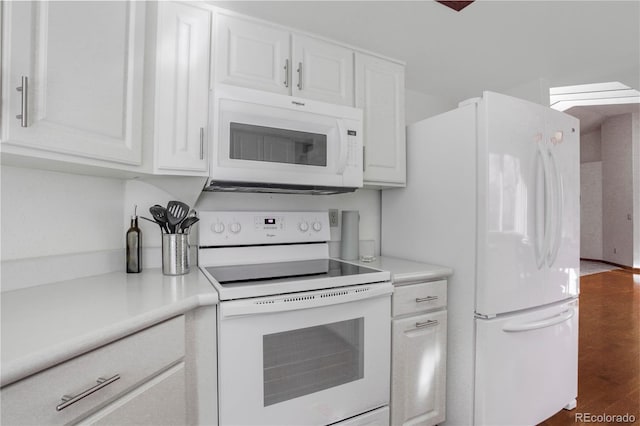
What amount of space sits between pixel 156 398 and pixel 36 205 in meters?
0.93

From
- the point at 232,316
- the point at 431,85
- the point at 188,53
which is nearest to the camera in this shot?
the point at 232,316

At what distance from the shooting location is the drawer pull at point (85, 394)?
710 millimetres

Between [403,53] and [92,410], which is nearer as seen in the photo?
[92,410]

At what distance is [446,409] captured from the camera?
1.77 meters

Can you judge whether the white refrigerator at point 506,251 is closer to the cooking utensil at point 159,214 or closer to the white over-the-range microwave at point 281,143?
the white over-the-range microwave at point 281,143

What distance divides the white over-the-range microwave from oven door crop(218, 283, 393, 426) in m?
0.58

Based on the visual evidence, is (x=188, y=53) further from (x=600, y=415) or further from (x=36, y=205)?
(x=600, y=415)

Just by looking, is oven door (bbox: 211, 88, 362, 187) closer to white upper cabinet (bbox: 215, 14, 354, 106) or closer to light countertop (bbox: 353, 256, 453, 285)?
white upper cabinet (bbox: 215, 14, 354, 106)

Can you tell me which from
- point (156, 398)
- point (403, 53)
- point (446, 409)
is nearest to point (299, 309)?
point (156, 398)

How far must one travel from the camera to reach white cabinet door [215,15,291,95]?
5.03 feet

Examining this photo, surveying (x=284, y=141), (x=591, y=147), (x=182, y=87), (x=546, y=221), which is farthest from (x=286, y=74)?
(x=591, y=147)

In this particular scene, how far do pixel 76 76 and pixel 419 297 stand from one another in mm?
1711

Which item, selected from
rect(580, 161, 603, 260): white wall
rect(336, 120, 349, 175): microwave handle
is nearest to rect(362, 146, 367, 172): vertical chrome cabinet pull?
rect(336, 120, 349, 175): microwave handle

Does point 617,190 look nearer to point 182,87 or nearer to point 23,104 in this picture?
point 182,87
